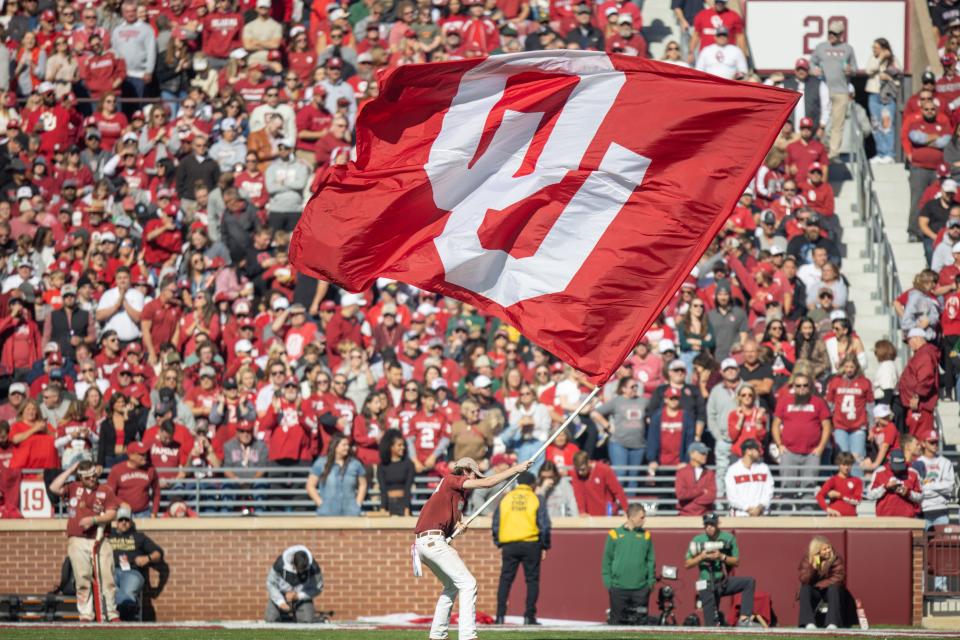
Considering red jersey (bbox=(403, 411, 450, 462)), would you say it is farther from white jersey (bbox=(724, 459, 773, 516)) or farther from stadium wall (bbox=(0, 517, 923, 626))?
white jersey (bbox=(724, 459, 773, 516))

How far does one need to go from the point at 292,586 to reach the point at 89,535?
2496mm

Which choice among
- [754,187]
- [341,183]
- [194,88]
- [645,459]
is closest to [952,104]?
[754,187]

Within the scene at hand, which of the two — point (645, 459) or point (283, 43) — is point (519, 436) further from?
point (283, 43)

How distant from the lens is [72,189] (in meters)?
28.7

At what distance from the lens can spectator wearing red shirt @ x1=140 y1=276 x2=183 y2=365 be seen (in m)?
25.8

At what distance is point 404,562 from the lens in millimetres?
22672

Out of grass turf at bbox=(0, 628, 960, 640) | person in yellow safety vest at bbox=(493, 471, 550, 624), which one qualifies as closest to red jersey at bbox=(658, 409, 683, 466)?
person in yellow safety vest at bbox=(493, 471, 550, 624)

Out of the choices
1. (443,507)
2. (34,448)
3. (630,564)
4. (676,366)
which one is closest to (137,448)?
(34,448)

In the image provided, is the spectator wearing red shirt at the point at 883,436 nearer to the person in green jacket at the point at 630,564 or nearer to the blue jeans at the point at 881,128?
the person in green jacket at the point at 630,564

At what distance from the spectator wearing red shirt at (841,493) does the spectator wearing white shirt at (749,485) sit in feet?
1.98

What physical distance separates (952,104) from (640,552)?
9.25m

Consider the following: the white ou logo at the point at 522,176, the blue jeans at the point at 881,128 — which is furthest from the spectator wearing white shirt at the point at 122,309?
the white ou logo at the point at 522,176

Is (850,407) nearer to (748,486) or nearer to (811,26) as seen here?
(748,486)

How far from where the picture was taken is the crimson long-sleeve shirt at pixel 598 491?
22.0 meters
